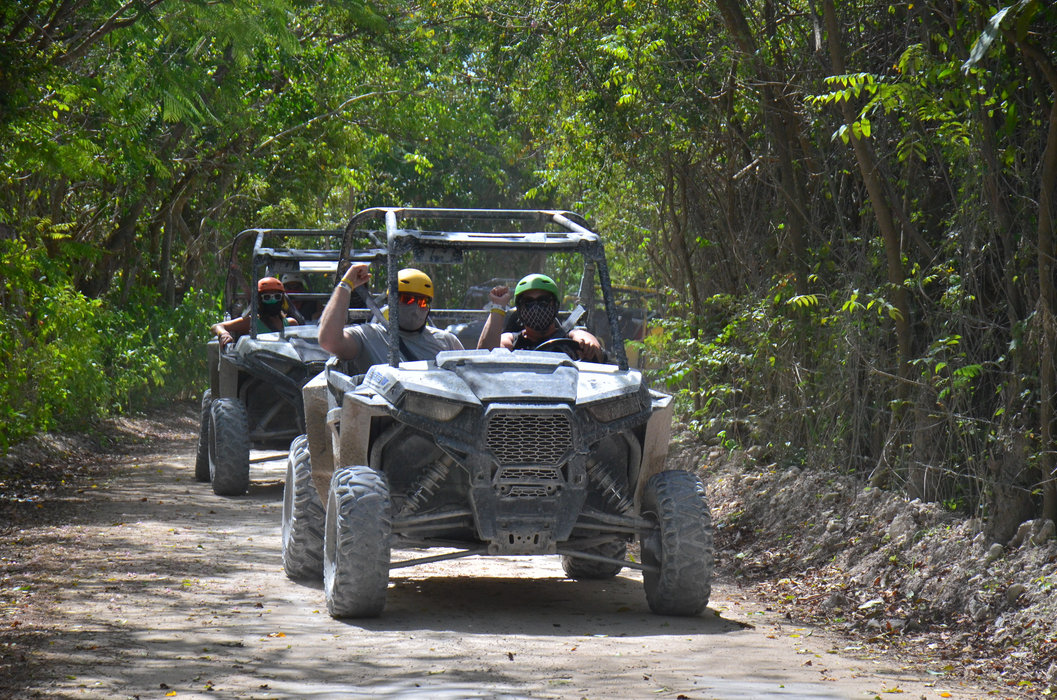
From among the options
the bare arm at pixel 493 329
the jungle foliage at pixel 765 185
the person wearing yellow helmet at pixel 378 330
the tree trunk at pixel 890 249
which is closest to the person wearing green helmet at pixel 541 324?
the bare arm at pixel 493 329

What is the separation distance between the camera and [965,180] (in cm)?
749

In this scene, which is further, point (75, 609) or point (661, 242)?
point (661, 242)

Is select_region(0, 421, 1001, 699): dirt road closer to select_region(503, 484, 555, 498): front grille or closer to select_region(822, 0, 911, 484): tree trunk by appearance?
select_region(503, 484, 555, 498): front grille

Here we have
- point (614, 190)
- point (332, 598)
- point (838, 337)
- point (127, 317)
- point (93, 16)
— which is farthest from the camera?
point (127, 317)

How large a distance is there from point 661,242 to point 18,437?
7094mm

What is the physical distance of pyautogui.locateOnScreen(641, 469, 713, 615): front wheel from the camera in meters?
6.64

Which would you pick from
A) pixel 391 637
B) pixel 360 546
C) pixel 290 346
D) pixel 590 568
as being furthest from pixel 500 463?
pixel 290 346

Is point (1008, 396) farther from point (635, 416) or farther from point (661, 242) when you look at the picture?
point (661, 242)

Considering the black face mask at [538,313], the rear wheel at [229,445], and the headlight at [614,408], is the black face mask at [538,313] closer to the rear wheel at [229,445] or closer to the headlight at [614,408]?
the headlight at [614,408]

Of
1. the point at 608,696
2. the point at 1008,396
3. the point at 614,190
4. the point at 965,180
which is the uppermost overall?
the point at 614,190

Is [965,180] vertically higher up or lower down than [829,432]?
higher up

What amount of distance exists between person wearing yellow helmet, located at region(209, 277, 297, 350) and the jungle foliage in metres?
1.57

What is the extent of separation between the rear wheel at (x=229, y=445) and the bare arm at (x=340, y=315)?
398 centimetres

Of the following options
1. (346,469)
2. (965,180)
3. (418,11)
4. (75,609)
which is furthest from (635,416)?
(418,11)
